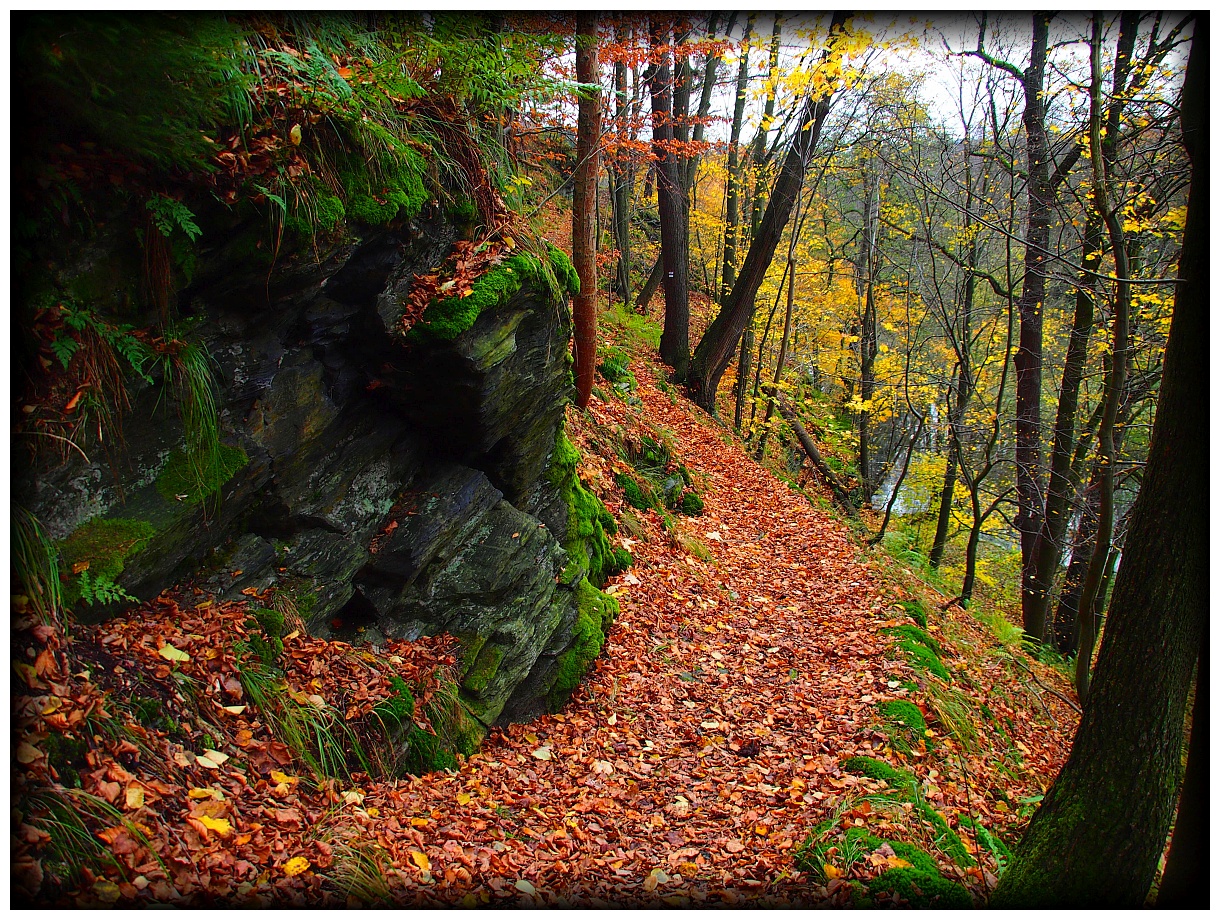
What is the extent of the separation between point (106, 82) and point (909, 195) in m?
15.7

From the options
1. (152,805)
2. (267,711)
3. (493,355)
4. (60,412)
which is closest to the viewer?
(152,805)

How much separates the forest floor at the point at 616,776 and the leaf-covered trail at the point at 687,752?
21 millimetres

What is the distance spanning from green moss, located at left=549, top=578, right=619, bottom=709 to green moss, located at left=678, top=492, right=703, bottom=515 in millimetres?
3475

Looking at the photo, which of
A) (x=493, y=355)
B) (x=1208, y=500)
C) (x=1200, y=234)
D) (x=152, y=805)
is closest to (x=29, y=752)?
(x=152, y=805)

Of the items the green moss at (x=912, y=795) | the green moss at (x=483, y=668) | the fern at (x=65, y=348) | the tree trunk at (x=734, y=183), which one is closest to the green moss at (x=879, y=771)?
the green moss at (x=912, y=795)

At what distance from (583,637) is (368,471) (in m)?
2.55

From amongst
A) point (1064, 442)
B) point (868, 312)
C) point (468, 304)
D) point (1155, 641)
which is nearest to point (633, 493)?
point (468, 304)

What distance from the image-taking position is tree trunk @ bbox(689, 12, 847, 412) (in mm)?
11805

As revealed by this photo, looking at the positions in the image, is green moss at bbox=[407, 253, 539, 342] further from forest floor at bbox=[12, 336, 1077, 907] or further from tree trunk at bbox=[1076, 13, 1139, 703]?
tree trunk at bbox=[1076, 13, 1139, 703]

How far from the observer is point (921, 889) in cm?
331

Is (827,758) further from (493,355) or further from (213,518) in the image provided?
(213,518)

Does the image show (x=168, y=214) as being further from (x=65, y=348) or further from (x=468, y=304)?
(x=468, y=304)

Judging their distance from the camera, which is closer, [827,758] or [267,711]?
[267,711]

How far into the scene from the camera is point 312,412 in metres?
4.08
